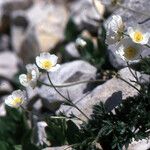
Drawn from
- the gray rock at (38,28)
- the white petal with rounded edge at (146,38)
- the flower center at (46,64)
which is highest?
the gray rock at (38,28)

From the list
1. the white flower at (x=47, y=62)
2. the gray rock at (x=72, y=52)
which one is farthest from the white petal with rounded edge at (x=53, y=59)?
the gray rock at (x=72, y=52)

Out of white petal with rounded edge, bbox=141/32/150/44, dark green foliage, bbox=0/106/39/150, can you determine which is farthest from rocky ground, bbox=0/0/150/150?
white petal with rounded edge, bbox=141/32/150/44

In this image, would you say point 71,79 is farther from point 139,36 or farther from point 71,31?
point 71,31

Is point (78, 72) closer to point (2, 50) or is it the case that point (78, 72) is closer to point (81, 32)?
point (81, 32)

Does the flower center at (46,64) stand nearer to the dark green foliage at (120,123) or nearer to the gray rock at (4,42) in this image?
the dark green foliage at (120,123)

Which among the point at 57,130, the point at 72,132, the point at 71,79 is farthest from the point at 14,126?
the point at 72,132

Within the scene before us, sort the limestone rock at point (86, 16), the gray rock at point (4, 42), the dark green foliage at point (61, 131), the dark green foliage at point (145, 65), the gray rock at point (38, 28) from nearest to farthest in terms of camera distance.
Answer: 1. the dark green foliage at point (145, 65)
2. the dark green foliage at point (61, 131)
3. the limestone rock at point (86, 16)
4. the gray rock at point (38, 28)
5. the gray rock at point (4, 42)

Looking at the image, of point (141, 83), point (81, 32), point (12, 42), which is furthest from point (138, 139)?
point (12, 42)

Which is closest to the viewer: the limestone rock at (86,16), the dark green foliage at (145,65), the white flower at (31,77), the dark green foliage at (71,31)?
the white flower at (31,77)
